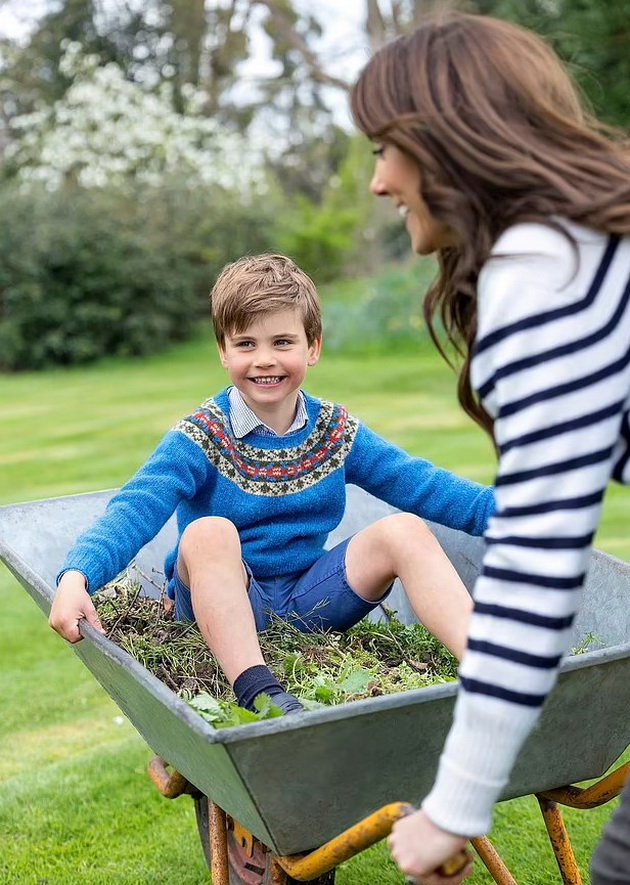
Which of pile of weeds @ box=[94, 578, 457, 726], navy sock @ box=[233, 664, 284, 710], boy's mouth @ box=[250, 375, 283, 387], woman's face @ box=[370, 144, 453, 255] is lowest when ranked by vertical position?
pile of weeds @ box=[94, 578, 457, 726]

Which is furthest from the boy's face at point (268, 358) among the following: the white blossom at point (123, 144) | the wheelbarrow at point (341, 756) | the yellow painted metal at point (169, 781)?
the white blossom at point (123, 144)

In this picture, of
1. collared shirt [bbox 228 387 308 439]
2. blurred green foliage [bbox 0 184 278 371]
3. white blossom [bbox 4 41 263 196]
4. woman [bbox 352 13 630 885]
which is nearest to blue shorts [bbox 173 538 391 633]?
collared shirt [bbox 228 387 308 439]

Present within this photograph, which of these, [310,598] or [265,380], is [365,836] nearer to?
[310,598]

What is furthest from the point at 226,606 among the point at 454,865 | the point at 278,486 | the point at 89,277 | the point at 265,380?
the point at 89,277

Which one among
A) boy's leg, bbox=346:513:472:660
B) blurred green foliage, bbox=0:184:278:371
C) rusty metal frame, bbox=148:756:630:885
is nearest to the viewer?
rusty metal frame, bbox=148:756:630:885

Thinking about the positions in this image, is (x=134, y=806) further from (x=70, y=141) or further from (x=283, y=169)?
(x=283, y=169)

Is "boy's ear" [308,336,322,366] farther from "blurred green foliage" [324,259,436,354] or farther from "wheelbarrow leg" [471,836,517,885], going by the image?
"blurred green foliage" [324,259,436,354]

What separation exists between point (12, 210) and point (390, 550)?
475 inches

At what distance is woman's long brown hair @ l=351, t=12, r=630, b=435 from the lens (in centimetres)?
129

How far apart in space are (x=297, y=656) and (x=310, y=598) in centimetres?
18

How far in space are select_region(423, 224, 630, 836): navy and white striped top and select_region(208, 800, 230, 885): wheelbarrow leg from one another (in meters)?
0.75

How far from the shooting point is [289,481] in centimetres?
238

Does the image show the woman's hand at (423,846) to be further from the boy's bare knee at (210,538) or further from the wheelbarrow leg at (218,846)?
the boy's bare knee at (210,538)

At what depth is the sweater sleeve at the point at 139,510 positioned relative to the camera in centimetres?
204
